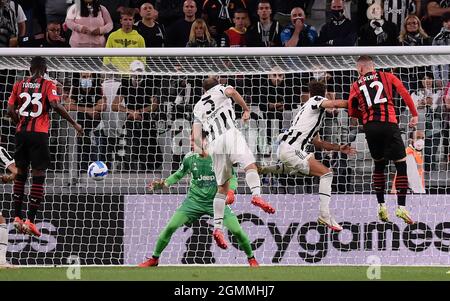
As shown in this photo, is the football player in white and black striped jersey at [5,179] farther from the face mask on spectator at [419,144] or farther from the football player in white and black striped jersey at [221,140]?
the face mask on spectator at [419,144]

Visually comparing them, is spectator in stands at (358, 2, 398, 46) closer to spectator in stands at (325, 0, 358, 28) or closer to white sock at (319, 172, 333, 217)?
spectator in stands at (325, 0, 358, 28)

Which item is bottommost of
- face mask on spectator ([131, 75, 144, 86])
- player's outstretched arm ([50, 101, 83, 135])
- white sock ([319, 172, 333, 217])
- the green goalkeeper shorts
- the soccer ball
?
the green goalkeeper shorts

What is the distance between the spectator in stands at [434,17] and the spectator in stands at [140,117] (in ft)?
14.4

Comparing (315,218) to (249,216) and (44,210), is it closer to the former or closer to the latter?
(249,216)

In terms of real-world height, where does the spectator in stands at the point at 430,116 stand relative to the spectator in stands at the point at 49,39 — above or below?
below

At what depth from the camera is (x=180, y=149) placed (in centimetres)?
1559

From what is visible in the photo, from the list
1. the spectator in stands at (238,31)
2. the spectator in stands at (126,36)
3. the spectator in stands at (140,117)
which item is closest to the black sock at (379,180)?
the spectator in stands at (140,117)

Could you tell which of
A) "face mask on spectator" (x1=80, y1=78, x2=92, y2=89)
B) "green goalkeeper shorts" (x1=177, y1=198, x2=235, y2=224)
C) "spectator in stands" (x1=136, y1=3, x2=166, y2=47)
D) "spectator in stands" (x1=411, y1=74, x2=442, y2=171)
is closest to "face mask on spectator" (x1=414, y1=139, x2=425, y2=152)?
"spectator in stands" (x1=411, y1=74, x2=442, y2=171)

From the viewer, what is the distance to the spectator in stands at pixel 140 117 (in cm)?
1552

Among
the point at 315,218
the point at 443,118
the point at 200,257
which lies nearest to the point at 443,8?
the point at 443,118

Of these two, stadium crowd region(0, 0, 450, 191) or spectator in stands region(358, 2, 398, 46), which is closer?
stadium crowd region(0, 0, 450, 191)

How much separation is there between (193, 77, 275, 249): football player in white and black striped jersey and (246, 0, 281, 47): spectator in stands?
128 inches

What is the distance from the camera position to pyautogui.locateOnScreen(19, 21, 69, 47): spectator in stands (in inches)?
677

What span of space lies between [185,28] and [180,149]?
2.33m
